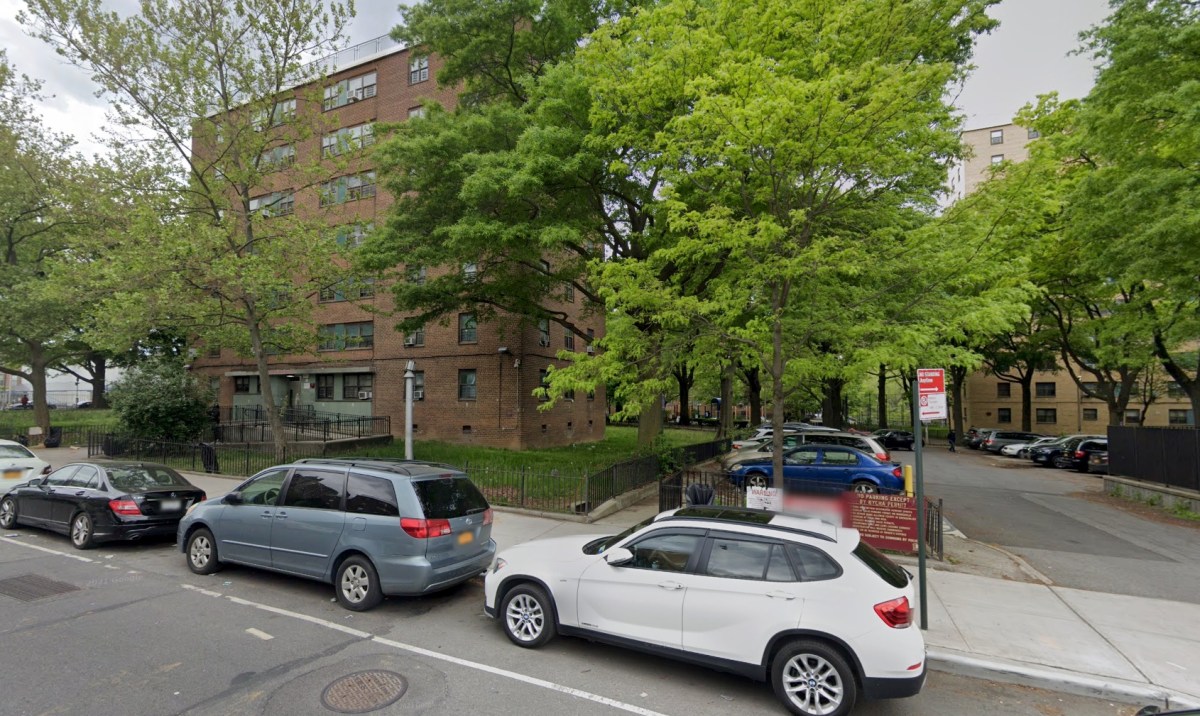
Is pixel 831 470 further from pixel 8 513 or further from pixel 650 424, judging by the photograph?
pixel 8 513

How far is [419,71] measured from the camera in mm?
26125

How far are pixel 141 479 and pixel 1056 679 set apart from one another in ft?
41.7

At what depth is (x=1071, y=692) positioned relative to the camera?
493cm

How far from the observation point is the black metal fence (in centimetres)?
1381

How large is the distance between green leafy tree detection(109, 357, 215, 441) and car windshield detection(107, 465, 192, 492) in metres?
11.7

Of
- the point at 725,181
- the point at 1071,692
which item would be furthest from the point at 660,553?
the point at 725,181

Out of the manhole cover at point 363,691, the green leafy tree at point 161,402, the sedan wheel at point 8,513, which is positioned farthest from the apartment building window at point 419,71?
the manhole cover at point 363,691

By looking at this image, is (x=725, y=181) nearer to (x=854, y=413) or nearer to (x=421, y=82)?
(x=421, y=82)

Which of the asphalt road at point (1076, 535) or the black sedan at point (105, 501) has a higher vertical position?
the black sedan at point (105, 501)

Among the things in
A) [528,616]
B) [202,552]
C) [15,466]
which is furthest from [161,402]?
[528,616]

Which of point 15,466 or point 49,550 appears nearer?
point 49,550

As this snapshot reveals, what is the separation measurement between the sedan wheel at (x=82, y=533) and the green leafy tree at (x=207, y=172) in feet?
22.7

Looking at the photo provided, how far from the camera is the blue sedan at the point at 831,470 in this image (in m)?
13.3

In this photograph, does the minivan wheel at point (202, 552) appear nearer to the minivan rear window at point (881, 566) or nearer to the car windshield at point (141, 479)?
the car windshield at point (141, 479)
